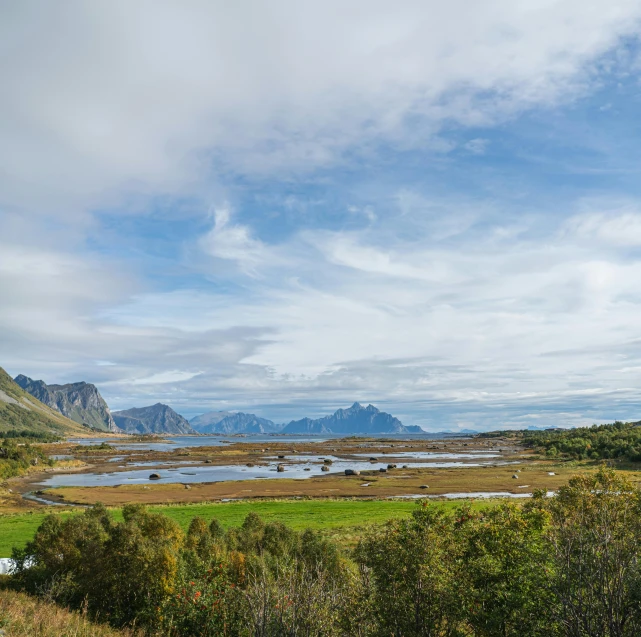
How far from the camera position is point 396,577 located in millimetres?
15125

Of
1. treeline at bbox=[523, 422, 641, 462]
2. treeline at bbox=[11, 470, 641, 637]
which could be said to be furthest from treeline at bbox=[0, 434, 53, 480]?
treeline at bbox=[523, 422, 641, 462]

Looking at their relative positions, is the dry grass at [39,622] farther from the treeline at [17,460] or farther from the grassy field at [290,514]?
the treeline at [17,460]

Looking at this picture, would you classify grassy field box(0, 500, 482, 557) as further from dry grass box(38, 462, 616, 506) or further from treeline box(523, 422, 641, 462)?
treeline box(523, 422, 641, 462)

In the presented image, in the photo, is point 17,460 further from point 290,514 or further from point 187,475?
point 290,514

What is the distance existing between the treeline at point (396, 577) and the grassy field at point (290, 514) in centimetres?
2218

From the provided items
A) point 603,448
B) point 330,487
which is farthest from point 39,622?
point 603,448

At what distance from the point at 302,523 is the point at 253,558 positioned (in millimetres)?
31837

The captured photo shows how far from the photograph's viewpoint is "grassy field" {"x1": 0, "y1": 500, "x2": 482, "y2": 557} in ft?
160

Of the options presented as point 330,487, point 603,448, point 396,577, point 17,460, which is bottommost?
point 330,487

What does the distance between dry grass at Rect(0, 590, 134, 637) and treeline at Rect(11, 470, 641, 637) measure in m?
1.30

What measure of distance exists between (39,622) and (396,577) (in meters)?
12.5

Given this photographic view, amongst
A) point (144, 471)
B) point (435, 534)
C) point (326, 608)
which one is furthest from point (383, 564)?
point (144, 471)

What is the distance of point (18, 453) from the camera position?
126250 millimetres

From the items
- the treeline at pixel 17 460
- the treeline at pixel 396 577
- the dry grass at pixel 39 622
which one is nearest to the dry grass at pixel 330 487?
the treeline at pixel 17 460
